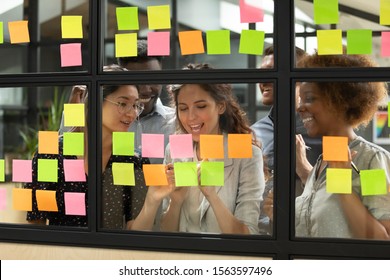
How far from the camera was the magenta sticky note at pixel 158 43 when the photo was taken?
2582 millimetres

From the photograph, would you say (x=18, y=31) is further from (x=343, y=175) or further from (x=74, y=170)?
(x=343, y=175)

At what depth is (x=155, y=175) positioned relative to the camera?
8.52 feet

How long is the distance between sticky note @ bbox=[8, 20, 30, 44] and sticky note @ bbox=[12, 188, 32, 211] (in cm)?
71

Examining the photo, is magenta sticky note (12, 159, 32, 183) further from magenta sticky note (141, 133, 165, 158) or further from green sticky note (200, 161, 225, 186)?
green sticky note (200, 161, 225, 186)

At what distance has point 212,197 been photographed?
2547 mm

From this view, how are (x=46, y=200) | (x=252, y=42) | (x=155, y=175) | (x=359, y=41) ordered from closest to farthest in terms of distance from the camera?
1. (x=359, y=41)
2. (x=252, y=42)
3. (x=155, y=175)
4. (x=46, y=200)

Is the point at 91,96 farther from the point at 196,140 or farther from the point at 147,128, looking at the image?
the point at 196,140

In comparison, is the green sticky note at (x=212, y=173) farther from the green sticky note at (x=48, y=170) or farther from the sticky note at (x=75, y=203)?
the green sticky note at (x=48, y=170)

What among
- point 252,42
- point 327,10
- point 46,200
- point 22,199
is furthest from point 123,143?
point 327,10

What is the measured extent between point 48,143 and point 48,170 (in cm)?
13

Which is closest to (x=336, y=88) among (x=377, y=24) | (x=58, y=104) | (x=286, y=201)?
(x=377, y=24)

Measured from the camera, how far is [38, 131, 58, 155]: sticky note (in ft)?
8.93

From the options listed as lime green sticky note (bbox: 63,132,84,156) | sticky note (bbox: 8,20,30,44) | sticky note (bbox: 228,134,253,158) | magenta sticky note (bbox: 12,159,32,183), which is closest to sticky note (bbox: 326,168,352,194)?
sticky note (bbox: 228,134,253,158)

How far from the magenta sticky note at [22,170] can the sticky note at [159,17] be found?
2.91 feet
